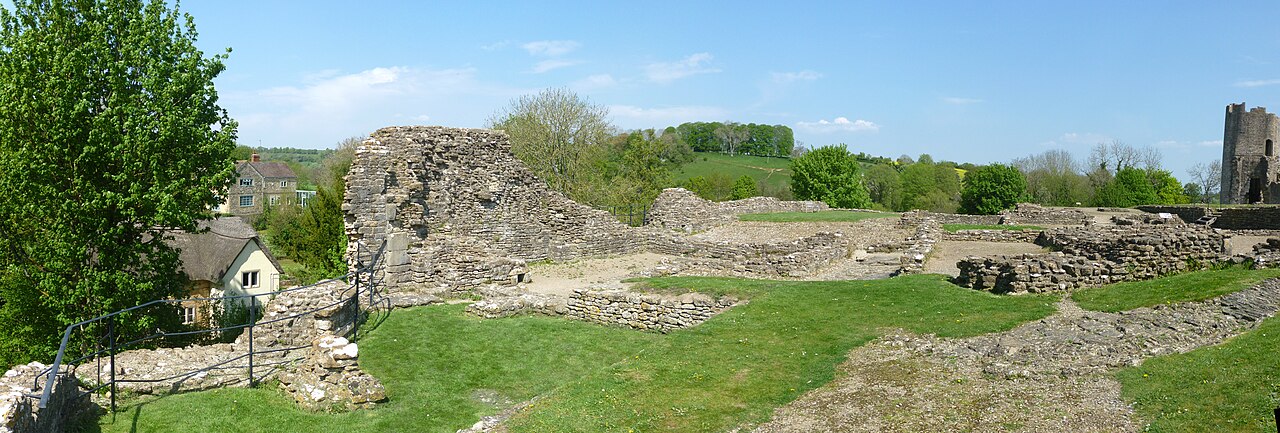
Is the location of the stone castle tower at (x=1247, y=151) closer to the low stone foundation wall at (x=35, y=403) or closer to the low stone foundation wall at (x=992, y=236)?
the low stone foundation wall at (x=992, y=236)

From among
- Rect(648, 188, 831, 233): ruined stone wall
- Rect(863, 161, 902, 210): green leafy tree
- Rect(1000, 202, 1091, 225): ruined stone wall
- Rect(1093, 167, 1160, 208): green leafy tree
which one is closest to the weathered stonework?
Rect(648, 188, 831, 233): ruined stone wall

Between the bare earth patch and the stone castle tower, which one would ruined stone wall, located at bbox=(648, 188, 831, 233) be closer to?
the bare earth patch

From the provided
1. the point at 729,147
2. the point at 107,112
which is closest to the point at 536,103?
the point at 107,112

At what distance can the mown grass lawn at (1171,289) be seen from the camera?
13914mm

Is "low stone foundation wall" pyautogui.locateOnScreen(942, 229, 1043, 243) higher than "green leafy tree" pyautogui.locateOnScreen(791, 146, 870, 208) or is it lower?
lower

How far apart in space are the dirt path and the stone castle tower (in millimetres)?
54107

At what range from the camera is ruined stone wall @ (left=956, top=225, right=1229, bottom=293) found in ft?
53.0

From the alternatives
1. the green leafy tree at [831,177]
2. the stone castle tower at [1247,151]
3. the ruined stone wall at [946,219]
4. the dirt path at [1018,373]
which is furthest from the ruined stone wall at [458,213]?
the stone castle tower at [1247,151]

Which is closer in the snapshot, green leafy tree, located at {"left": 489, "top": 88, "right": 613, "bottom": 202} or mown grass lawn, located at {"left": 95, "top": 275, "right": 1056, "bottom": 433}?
mown grass lawn, located at {"left": 95, "top": 275, "right": 1056, "bottom": 433}

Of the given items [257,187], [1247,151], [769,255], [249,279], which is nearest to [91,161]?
[769,255]

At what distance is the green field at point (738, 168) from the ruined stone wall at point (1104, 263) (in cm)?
7872

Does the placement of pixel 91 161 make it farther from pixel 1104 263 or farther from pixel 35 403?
pixel 1104 263

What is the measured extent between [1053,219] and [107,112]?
1442 inches

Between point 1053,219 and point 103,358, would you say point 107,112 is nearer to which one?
point 103,358
